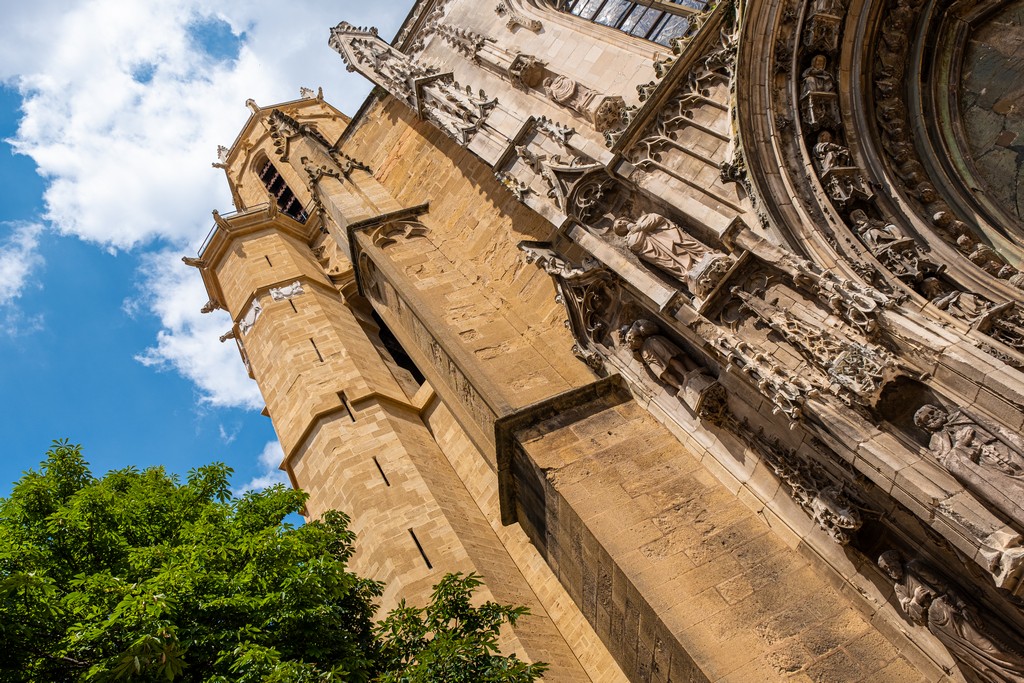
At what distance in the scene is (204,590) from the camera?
7.04m

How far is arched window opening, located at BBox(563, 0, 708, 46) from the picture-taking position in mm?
13031

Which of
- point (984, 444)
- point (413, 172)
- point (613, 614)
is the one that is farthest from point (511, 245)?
point (984, 444)

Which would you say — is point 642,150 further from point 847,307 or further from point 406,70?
point 406,70

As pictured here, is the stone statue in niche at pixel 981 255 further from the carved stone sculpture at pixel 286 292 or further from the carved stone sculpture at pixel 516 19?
the carved stone sculpture at pixel 286 292

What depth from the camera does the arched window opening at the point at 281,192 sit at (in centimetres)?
2792

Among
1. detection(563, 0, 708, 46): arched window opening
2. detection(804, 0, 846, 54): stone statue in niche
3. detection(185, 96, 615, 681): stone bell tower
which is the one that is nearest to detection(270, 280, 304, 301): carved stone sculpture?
detection(185, 96, 615, 681): stone bell tower

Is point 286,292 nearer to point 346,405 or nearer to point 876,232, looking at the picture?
point 346,405

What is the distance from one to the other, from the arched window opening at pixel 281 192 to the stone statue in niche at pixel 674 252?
20840 mm

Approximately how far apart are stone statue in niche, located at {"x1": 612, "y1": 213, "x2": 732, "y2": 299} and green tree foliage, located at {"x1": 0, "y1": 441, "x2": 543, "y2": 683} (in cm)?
383

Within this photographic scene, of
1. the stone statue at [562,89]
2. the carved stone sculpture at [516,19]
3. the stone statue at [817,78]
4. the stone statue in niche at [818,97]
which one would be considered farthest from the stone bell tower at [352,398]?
the stone statue at [817,78]

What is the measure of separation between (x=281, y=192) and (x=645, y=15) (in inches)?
730

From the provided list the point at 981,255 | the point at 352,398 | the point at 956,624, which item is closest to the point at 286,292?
the point at 352,398

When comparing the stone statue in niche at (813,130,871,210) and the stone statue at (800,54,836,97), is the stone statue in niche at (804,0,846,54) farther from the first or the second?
the stone statue in niche at (813,130,871,210)

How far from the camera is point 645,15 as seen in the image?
1396 centimetres
